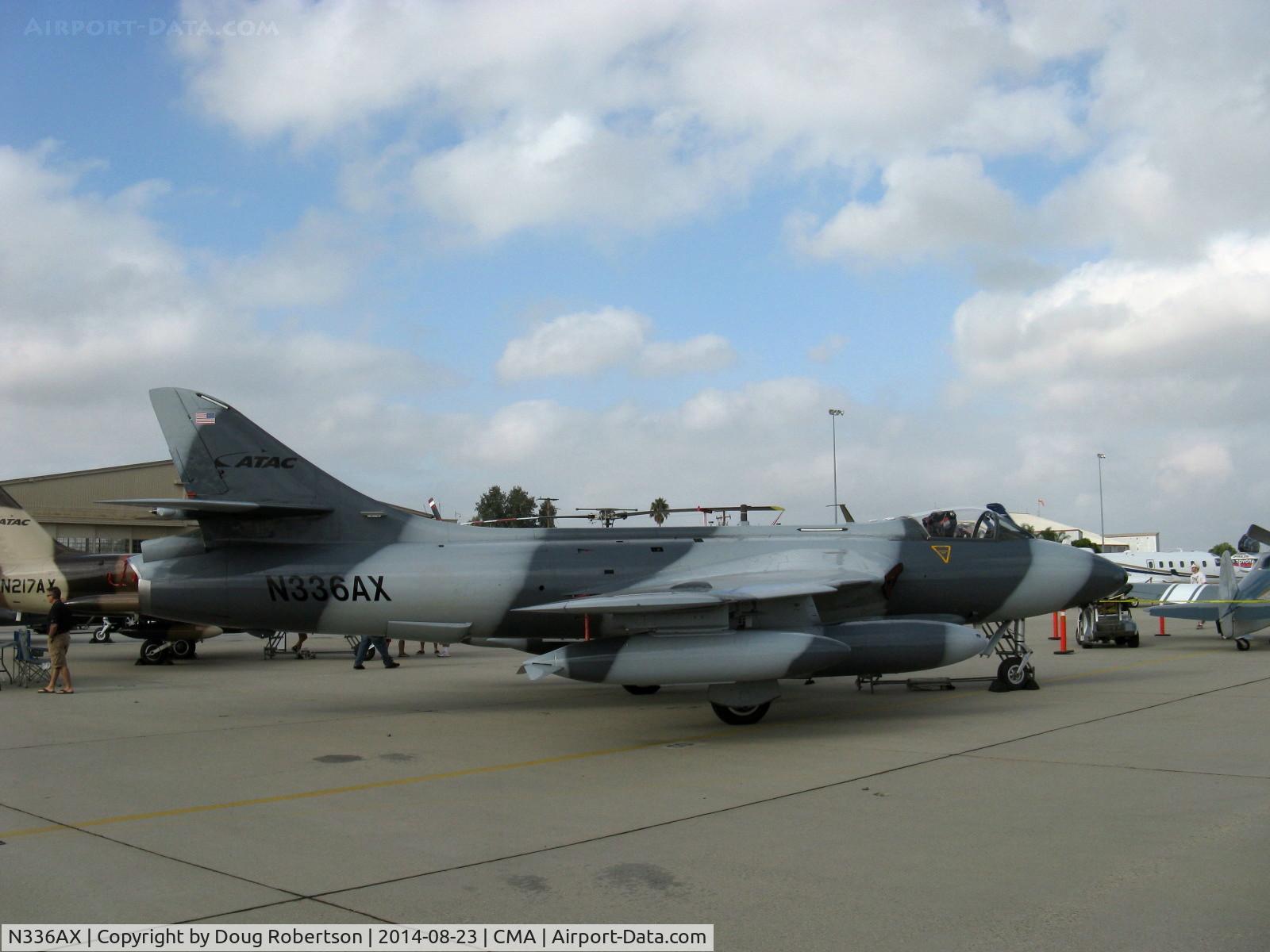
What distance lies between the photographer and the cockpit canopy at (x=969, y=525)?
44.3ft

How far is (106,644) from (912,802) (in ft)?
89.2

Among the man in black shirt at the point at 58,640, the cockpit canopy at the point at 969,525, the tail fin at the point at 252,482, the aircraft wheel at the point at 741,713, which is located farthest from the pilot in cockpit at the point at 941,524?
the man in black shirt at the point at 58,640

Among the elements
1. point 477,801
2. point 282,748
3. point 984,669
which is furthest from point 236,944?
point 984,669

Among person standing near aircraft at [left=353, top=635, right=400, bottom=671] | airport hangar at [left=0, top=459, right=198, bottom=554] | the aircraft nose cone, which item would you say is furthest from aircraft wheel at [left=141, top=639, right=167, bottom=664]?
airport hangar at [left=0, top=459, right=198, bottom=554]

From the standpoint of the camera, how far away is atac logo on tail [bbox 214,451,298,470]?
1307 centimetres

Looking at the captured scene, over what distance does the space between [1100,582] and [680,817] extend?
9211 millimetres

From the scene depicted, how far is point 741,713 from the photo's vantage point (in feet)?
37.7

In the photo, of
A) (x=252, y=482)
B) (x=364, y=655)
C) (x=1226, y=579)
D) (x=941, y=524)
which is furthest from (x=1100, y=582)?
(x=364, y=655)

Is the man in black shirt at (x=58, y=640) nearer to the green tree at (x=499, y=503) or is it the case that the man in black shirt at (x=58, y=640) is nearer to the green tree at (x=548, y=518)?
the green tree at (x=548, y=518)

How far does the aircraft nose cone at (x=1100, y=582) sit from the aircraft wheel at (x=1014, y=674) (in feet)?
3.96

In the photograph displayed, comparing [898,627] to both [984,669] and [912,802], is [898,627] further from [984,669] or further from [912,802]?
[984,669]

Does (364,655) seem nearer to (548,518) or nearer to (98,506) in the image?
(548,518)

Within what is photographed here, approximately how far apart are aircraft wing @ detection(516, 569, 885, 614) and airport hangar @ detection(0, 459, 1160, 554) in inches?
1675

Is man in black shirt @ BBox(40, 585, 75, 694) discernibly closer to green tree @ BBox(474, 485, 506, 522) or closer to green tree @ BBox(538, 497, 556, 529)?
green tree @ BBox(538, 497, 556, 529)
